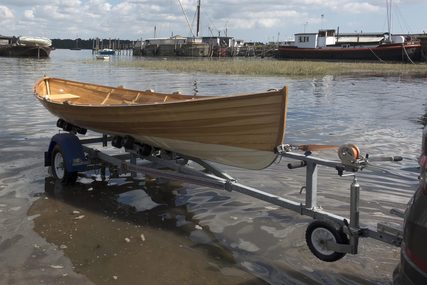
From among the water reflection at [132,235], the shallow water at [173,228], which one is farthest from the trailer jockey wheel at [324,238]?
the water reflection at [132,235]

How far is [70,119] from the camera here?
7703 millimetres

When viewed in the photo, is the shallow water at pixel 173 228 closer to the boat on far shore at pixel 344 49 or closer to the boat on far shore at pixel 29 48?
the boat on far shore at pixel 344 49

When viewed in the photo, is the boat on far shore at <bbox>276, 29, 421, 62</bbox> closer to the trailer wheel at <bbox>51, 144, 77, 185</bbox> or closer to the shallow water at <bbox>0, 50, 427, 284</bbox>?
the shallow water at <bbox>0, 50, 427, 284</bbox>

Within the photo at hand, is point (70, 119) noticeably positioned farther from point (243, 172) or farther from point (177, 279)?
point (177, 279)

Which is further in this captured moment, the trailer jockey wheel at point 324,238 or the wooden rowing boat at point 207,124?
the wooden rowing boat at point 207,124

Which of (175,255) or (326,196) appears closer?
(175,255)

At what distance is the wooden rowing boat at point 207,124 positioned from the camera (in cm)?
498

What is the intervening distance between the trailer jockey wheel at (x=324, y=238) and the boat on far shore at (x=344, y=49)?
190 ft

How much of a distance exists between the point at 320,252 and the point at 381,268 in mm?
687

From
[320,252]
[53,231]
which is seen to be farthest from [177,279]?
[53,231]

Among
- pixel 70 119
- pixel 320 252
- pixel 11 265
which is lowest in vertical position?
pixel 11 265

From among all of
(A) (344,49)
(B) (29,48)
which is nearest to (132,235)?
(A) (344,49)

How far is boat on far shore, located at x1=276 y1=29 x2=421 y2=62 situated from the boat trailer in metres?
56.2

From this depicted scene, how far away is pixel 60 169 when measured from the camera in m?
7.53
